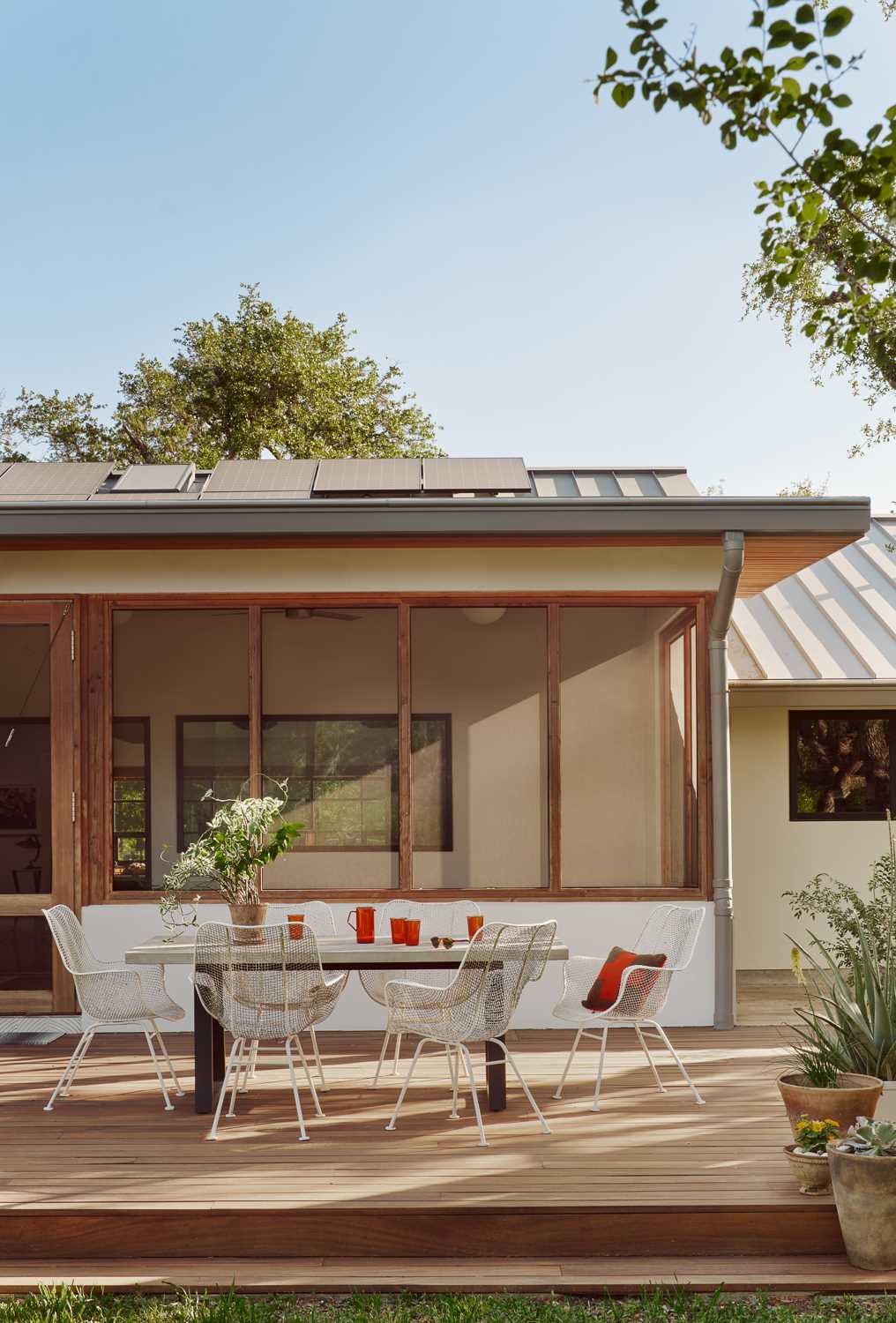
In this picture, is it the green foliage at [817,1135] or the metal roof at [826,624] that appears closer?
the green foliage at [817,1135]

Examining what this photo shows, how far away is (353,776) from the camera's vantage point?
788 cm

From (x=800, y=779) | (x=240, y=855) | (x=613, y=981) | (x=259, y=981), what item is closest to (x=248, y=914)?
(x=240, y=855)

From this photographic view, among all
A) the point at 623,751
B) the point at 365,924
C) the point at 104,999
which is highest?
the point at 623,751

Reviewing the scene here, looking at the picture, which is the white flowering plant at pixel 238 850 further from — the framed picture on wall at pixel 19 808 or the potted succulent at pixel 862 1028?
the potted succulent at pixel 862 1028

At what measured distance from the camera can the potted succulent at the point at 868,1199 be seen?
162 inches

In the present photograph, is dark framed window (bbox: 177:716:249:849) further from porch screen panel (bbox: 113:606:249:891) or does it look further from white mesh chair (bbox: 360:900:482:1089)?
white mesh chair (bbox: 360:900:482:1089)

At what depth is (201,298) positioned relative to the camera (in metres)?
23.5

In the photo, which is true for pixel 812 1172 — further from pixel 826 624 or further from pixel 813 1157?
pixel 826 624

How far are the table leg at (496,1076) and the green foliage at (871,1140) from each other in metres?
1.72

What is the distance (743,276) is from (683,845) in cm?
788

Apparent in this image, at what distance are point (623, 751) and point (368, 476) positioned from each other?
8.51 feet

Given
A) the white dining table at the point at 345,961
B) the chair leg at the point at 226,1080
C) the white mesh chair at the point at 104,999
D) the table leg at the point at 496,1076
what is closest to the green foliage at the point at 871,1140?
the white dining table at the point at 345,961

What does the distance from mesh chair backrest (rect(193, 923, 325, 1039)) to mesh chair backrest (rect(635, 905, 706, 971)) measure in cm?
168

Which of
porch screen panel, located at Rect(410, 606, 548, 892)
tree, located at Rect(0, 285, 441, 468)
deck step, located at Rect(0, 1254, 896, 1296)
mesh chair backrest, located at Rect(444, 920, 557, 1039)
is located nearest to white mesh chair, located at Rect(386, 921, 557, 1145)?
mesh chair backrest, located at Rect(444, 920, 557, 1039)
